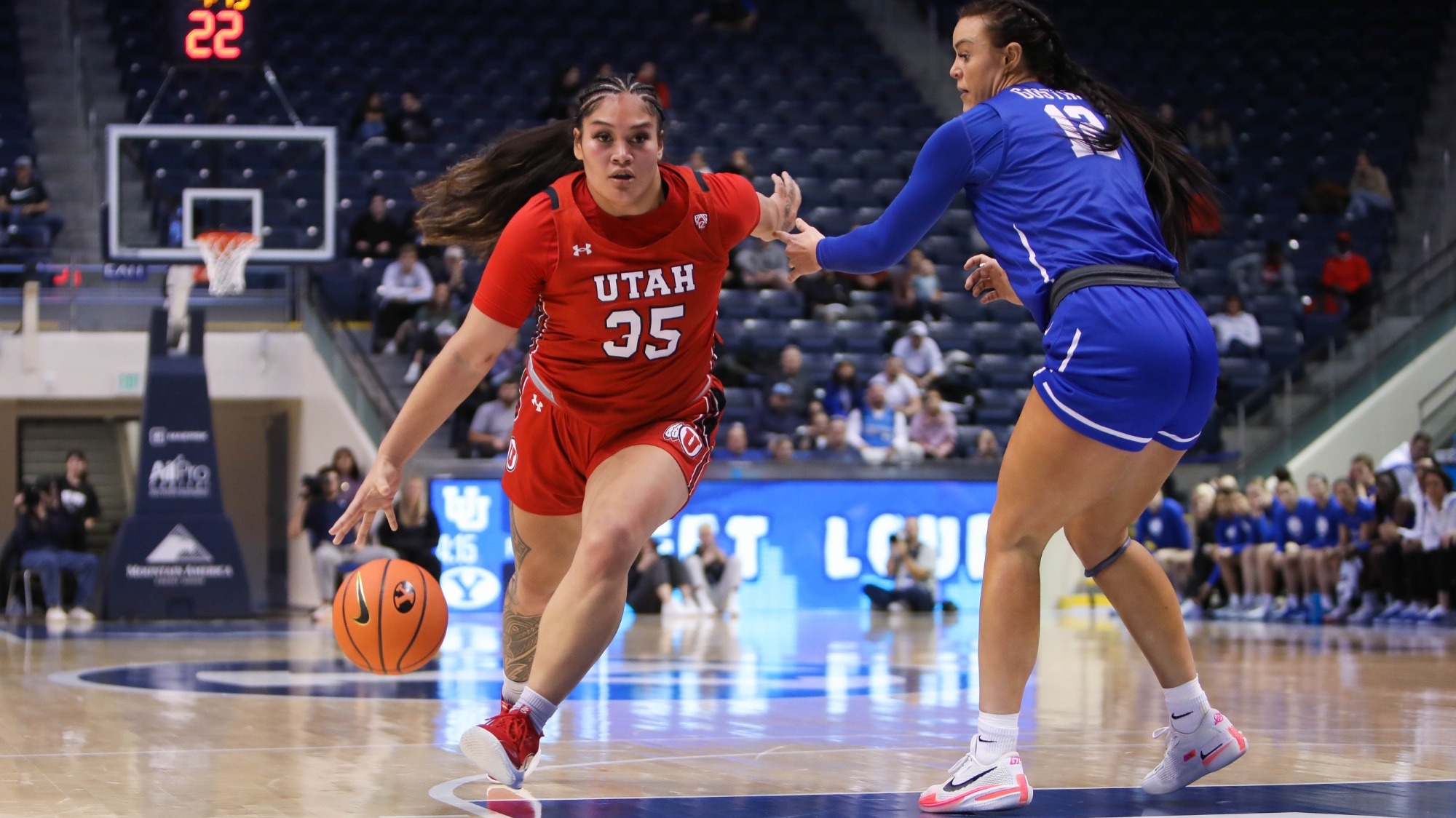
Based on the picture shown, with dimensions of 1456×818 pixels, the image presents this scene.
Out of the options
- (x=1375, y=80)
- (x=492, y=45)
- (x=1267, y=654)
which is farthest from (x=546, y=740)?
(x=1375, y=80)

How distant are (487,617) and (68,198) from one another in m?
8.15

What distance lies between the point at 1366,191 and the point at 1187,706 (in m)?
18.7

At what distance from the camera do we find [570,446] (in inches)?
188

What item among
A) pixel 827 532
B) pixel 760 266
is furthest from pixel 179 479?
pixel 760 266

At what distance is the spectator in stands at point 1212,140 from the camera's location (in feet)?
73.3

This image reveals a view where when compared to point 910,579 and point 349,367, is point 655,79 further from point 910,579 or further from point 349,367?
Answer: point 910,579

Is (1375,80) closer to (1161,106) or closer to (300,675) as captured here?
(1161,106)

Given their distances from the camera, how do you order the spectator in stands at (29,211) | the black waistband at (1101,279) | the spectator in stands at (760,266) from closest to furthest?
1. the black waistband at (1101,279)
2. the spectator in stands at (29,211)
3. the spectator in stands at (760,266)

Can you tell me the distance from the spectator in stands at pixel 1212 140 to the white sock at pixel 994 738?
1929 cm

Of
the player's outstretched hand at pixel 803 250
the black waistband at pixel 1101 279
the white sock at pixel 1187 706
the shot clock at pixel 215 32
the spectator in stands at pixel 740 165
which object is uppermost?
the shot clock at pixel 215 32

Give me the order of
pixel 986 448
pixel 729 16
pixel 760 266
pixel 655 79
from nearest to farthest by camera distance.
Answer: pixel 986 448
pixel 760 266
pixel 655 79
pixel 729 16

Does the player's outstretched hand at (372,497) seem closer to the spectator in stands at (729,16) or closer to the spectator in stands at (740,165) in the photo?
the spectator in stands at (740,165)

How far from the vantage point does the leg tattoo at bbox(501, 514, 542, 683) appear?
16.6ft

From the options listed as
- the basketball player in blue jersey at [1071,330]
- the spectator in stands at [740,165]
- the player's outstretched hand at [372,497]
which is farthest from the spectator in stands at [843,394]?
the player's outstretched hand at [372,497]
